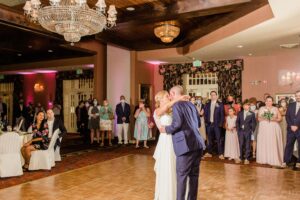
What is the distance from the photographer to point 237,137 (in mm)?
6855

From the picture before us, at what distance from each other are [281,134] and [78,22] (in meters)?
4.70

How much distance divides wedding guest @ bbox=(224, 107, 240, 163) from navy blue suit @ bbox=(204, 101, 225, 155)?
0.16 metres

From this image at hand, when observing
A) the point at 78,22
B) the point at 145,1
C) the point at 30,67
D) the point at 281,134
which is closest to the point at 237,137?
the point at 281,134

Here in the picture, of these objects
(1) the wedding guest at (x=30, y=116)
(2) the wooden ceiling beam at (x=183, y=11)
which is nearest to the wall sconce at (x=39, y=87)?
(1) the wedding guest at (x=30, y=116)

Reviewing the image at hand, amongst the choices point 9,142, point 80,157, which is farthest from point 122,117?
point 9,142

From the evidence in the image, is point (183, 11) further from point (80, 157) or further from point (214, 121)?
point (80, 157)

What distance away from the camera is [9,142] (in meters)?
5.23

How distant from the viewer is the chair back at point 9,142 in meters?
5.16

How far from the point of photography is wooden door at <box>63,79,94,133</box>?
13209 mm

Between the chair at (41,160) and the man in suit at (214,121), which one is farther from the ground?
the man in suit at (214,121)

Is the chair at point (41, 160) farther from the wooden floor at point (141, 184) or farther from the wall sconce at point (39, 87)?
the wall sconce at point (39, 87)

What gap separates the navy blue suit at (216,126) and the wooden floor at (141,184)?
3.19 feet

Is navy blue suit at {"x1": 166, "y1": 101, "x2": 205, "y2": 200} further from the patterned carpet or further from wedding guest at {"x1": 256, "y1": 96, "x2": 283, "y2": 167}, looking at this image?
wedding guest at {"x1": 256, "y1": 96, "x2": 283, "y2": 167}

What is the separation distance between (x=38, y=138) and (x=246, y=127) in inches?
172
